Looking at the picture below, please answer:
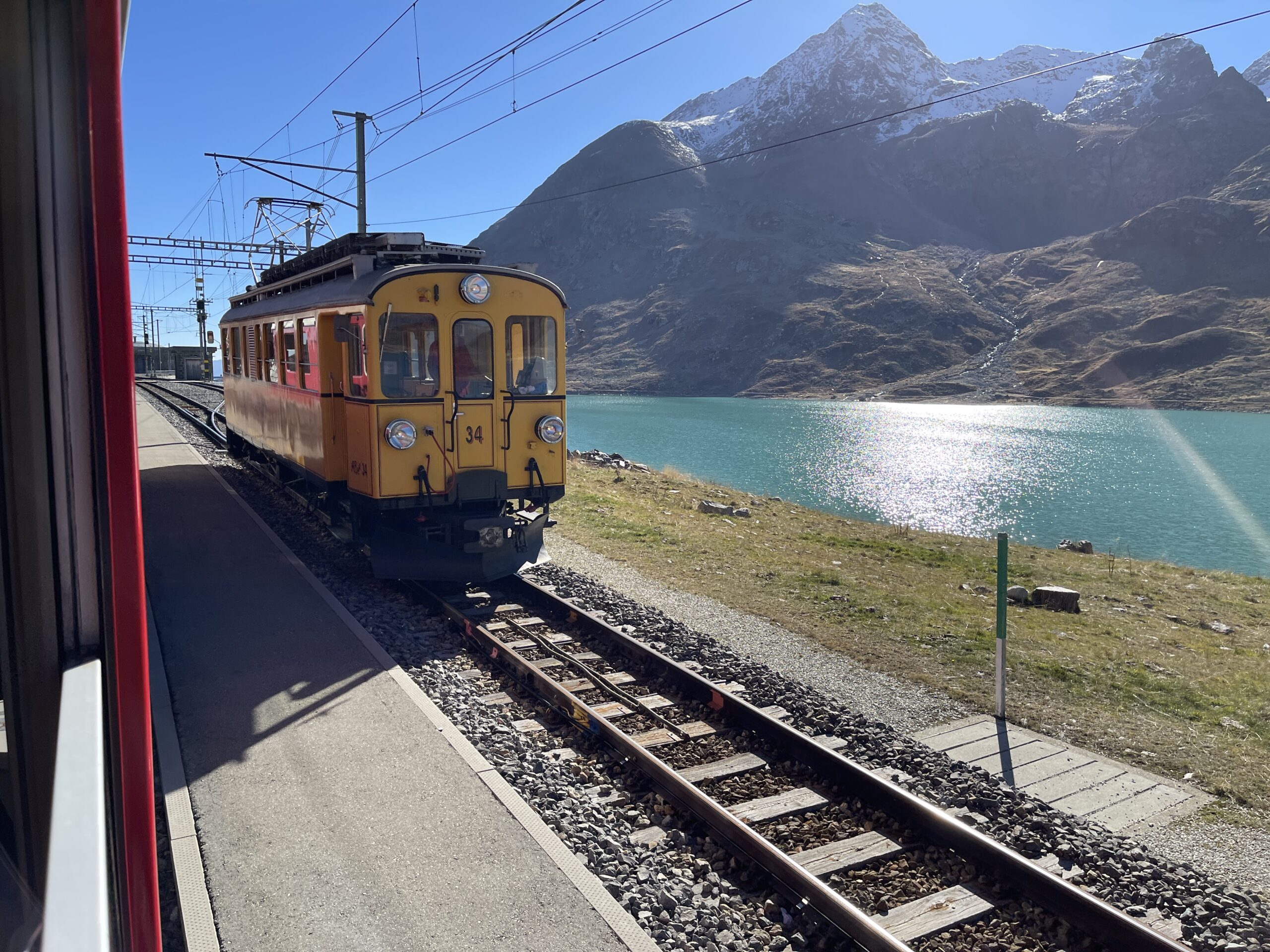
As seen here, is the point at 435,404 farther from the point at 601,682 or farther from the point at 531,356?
the point at 601,682

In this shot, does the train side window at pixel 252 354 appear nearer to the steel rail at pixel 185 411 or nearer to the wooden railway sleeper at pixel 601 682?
the steel rail at pixel 185 411

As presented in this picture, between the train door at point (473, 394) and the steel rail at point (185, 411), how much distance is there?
1308 cm

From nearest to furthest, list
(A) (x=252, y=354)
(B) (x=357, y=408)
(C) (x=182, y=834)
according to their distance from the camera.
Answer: (C) (x=182, y=834) → (B) (x=357, y=408) → (A) (x=252, y=354)

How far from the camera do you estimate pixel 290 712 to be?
6609 mm

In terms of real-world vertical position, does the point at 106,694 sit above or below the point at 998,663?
above

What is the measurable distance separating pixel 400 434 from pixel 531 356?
6.13ft

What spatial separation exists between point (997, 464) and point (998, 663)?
38906 millimetres

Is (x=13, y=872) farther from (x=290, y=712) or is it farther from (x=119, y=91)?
(x=290, y=712)

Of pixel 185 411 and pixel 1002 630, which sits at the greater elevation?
pixel 185 411

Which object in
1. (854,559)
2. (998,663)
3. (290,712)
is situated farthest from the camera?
(854,559)

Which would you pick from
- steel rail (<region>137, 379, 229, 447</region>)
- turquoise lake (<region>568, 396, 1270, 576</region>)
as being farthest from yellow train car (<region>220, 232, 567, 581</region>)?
turquoise lake (<region>568, 396, 1270, 576</region>)

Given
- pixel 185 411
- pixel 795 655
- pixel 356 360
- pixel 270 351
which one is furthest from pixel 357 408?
pixel 185 411

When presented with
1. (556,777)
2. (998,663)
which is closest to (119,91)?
(556,777)

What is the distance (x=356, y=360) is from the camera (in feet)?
32.1
